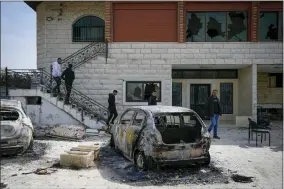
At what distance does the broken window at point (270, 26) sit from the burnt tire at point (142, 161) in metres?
12.3

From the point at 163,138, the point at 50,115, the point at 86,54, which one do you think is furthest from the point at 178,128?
the point at 86,54

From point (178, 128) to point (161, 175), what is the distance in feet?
4.47

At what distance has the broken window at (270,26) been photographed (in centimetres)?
1589

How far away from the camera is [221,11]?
15.7 metres

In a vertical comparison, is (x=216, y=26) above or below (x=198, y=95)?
above

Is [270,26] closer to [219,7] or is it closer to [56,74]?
[219,7]

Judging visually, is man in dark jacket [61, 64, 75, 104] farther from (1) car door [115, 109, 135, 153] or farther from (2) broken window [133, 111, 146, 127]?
(2) broken window [133, 111, 146, 127]

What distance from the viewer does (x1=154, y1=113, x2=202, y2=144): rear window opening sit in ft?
23.2

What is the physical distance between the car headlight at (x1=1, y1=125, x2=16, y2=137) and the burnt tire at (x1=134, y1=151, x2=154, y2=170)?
11.1 ft

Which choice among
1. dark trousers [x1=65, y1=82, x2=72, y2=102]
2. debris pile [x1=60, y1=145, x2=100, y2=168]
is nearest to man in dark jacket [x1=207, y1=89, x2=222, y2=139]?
debris pile [x1=60, y1=145, x2=100, y2=168]

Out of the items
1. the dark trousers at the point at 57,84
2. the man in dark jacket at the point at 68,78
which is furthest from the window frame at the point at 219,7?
the dark trousers at the point at 57,84

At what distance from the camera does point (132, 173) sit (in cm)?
661

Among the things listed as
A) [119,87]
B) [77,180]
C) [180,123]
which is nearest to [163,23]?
[119,87]

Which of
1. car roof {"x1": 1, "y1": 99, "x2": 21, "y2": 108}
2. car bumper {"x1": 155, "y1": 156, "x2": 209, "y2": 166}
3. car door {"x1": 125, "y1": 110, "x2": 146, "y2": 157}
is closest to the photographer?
car roof {"x1": 1, "y1": 99, "x2": 21, "y2": 108}
